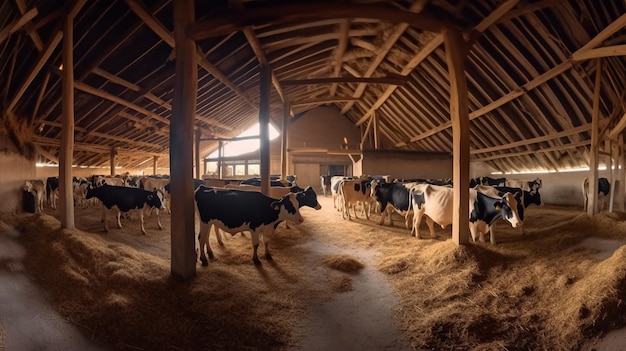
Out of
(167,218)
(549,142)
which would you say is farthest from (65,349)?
(549,142)

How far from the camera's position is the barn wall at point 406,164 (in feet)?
52.5

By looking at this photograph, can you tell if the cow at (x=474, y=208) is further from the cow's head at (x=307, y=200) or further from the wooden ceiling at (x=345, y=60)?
the wooden ceiling at (x=345, y=60)

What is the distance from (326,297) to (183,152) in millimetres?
2593

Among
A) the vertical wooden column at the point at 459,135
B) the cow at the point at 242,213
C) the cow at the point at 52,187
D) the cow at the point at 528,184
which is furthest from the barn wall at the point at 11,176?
the cow at the point at 528,184

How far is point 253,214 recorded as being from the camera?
5.03 m

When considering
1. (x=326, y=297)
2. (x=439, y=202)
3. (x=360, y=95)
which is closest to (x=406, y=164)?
(x=360, y=95)

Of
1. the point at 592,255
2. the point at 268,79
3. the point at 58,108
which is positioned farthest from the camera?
the point at 58,108

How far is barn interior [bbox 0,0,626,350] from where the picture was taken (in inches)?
134

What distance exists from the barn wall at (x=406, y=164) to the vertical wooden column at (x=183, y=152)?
12.5 metres

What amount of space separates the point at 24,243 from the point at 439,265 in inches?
264

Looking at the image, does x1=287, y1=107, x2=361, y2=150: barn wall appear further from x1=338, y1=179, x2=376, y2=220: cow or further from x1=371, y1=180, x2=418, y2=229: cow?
x1=371, y1=180, x2=418, y2=229: cow

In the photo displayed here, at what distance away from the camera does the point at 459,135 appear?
16.2ft

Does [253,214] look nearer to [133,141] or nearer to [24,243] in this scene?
[24,243]

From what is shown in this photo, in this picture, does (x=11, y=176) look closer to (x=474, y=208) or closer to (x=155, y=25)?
(x=155, y=25)
